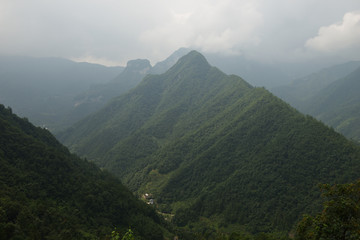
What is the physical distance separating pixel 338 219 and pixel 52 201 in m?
74.3

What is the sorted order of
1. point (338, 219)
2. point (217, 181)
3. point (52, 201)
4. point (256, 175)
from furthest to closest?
point (217, 181) < point (256, 175) < point (52, 201) < point (338, 219)

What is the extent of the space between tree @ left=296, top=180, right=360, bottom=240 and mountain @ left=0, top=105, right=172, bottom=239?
50762mm

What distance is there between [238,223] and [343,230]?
114 metres

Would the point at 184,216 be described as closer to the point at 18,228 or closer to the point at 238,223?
the point at 238,223

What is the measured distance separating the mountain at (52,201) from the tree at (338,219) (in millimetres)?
50762

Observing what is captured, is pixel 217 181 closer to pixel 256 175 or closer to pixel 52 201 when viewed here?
pixel 256 175

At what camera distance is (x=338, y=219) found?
27484 millimetres

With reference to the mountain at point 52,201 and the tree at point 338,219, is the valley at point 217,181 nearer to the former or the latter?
the mountain at point 52,201

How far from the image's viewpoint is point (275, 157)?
156m

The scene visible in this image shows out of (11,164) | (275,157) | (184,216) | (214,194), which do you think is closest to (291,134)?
(275,157)

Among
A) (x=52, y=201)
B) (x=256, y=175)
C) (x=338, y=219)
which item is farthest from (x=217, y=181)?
(x=338, y=219)

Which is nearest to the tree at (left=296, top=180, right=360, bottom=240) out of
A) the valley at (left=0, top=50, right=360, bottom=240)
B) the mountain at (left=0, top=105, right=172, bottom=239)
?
the mountain at (left=0, top=105, right=172, bottom=239)

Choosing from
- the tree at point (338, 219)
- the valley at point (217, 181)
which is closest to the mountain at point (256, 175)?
the valley at point (217, 181)

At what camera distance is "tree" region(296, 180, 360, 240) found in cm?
2667
